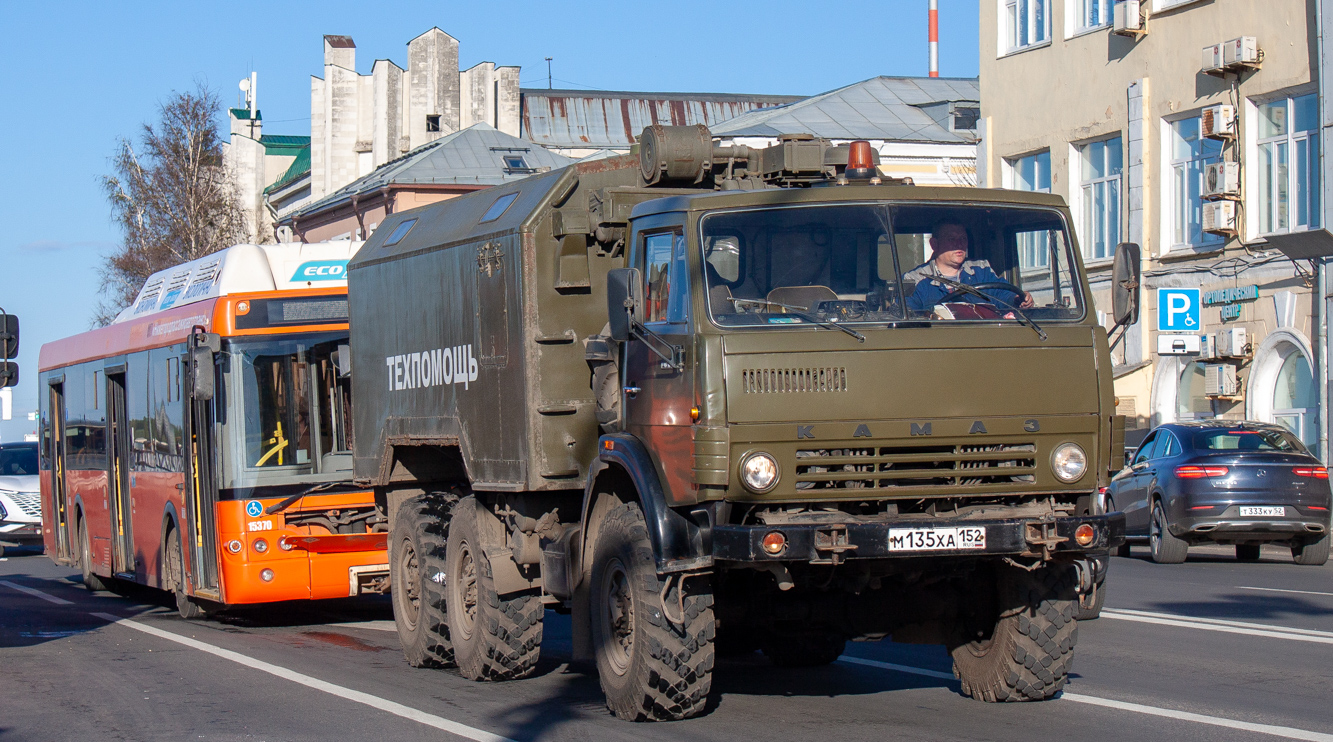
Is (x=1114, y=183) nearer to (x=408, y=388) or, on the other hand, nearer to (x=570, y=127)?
A: (x=408, y=388)

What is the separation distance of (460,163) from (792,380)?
48542 millimetres

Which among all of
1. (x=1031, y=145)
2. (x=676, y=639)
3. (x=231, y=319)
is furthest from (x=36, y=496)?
(x=676, y=639)

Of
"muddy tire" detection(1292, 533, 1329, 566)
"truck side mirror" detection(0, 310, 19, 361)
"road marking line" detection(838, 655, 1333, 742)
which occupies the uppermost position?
"truck side mirror" detection(0, 310, 19, 361)

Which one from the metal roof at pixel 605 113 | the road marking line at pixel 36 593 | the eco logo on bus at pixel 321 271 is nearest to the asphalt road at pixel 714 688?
the eco logo on bus at pixel 321 271

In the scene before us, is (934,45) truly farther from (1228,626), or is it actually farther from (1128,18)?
(1228,626)

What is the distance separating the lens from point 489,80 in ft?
213

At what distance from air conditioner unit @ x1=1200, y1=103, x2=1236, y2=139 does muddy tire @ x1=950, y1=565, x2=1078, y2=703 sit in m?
19.1

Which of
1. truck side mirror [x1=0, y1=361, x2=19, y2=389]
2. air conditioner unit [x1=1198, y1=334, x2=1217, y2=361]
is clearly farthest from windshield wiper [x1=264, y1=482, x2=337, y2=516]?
air conditioner unit [x1=1198, y1=334, x2=1217, y2=361]

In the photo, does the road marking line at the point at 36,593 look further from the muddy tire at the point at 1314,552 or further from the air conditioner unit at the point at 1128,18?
the air conditioner unit at the point at 1128,18

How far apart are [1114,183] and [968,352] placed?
22.9 meters

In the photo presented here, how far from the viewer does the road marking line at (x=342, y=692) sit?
7828 mm

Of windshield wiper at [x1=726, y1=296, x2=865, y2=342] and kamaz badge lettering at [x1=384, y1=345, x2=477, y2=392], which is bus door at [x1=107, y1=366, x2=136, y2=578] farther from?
windshield wiper at [x1=726, y1=296, x2=865, y2=342]

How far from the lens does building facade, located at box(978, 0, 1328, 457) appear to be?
24.4m

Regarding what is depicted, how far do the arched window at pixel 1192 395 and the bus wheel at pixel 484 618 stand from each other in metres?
19.5
